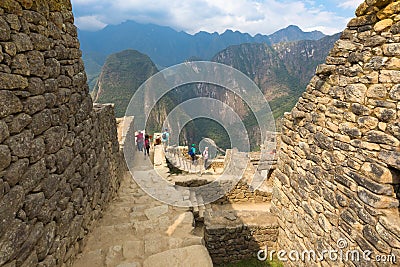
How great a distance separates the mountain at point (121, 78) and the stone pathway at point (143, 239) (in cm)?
4078

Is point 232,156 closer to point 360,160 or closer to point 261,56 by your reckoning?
point 360,160

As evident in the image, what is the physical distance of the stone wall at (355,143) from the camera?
2.55m

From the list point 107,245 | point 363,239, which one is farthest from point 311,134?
point 107,245

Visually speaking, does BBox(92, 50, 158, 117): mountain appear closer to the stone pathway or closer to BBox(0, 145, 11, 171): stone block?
the stone pathway

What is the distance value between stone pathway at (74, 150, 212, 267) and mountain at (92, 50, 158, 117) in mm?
40783

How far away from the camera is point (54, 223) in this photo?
2.62 m

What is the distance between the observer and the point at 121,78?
194 ft

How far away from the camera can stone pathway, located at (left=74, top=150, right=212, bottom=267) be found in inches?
122

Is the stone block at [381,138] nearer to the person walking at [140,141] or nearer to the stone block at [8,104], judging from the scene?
the stone block at [8,104]

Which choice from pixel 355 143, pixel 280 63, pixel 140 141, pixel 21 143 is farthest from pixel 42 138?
pixel 280 63

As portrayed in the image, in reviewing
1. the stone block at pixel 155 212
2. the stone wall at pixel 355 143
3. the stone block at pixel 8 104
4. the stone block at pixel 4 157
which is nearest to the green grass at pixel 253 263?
the stone wall at pixel 355 143

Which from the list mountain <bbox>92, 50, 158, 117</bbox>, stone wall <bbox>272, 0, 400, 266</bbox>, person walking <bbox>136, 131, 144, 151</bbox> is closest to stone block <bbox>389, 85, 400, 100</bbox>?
stone wall <bbox>272, 0, 400, 266</bbox>

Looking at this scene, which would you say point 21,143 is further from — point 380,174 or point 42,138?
point 380,174

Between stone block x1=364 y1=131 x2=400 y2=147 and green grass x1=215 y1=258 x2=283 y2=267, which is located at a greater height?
stone block x1=364 y1=131 x2=400 y2=147
